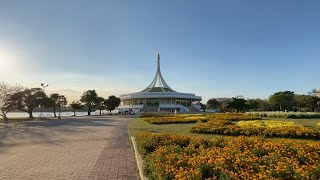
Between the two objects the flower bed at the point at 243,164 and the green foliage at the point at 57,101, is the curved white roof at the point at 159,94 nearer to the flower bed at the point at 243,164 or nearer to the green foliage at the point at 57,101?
the green foliage at the point at 57,101

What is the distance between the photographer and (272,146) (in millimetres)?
7703

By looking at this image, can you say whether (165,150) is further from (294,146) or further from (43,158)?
(43,158)

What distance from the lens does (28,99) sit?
51625mm

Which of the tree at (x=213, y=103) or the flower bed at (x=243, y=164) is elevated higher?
the tree at (x=213, y=103)

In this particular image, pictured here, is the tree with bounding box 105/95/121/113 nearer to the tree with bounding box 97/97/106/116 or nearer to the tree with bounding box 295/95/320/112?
the tree with bounding box 97/97/106/116

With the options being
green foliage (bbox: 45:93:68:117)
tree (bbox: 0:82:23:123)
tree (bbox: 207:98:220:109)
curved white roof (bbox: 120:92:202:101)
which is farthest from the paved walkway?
tree (bbox: 207:98:220:109)

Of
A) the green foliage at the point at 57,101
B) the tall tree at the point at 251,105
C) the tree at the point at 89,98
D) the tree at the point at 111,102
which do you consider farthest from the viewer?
the tree at the point at 111,102

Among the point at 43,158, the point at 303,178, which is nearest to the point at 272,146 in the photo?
the point at 303,178

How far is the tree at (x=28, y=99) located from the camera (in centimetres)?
4717

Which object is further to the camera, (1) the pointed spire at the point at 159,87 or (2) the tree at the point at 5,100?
(1) the pointed spire at the point at 159,87

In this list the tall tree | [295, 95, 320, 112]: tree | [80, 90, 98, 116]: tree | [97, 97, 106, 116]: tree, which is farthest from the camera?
[97, 97, 106, 116]: tree

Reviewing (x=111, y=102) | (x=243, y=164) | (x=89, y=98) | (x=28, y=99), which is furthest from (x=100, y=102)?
(x=243, y=164)

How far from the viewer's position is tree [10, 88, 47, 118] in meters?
47.2

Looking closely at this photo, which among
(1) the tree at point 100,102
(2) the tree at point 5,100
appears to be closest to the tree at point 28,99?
(2) the tree at point 5,100
